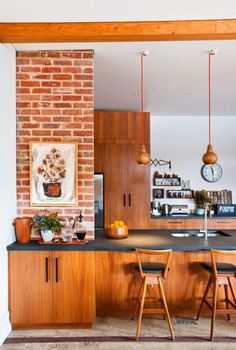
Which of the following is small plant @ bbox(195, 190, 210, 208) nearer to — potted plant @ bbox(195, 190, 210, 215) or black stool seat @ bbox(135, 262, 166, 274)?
potted plant @ bbox(195, 190, 210, 215)

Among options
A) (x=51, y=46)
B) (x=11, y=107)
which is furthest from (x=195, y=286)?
(x=51, y=46)

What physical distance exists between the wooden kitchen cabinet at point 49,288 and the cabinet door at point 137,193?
2521 mm

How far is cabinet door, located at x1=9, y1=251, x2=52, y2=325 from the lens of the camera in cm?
304

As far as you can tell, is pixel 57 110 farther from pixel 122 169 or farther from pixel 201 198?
pixel 201 198

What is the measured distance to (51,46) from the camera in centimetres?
326

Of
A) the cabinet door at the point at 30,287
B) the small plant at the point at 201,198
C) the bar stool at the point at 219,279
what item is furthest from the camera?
the small plant at the point at 201,198

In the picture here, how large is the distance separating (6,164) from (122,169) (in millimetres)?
2738

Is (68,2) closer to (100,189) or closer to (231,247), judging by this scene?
(231,247)

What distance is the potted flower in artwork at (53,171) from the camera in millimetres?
3314

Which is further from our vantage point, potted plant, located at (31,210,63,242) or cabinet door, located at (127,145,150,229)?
cabinet door, located at (127,145,150,229)

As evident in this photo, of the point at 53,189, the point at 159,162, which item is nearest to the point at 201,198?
the point at 159,162

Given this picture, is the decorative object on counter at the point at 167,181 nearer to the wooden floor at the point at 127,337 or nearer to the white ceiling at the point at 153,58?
the white ceiling at the point at 153,58

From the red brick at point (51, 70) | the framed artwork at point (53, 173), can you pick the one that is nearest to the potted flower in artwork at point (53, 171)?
the framed artwork at point (53, 173)

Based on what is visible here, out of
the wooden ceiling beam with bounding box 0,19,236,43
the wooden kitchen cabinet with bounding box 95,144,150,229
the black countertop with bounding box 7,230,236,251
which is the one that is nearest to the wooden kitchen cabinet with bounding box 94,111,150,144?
the wooden kitchen cabinet with bounding box 95,144,150,229
